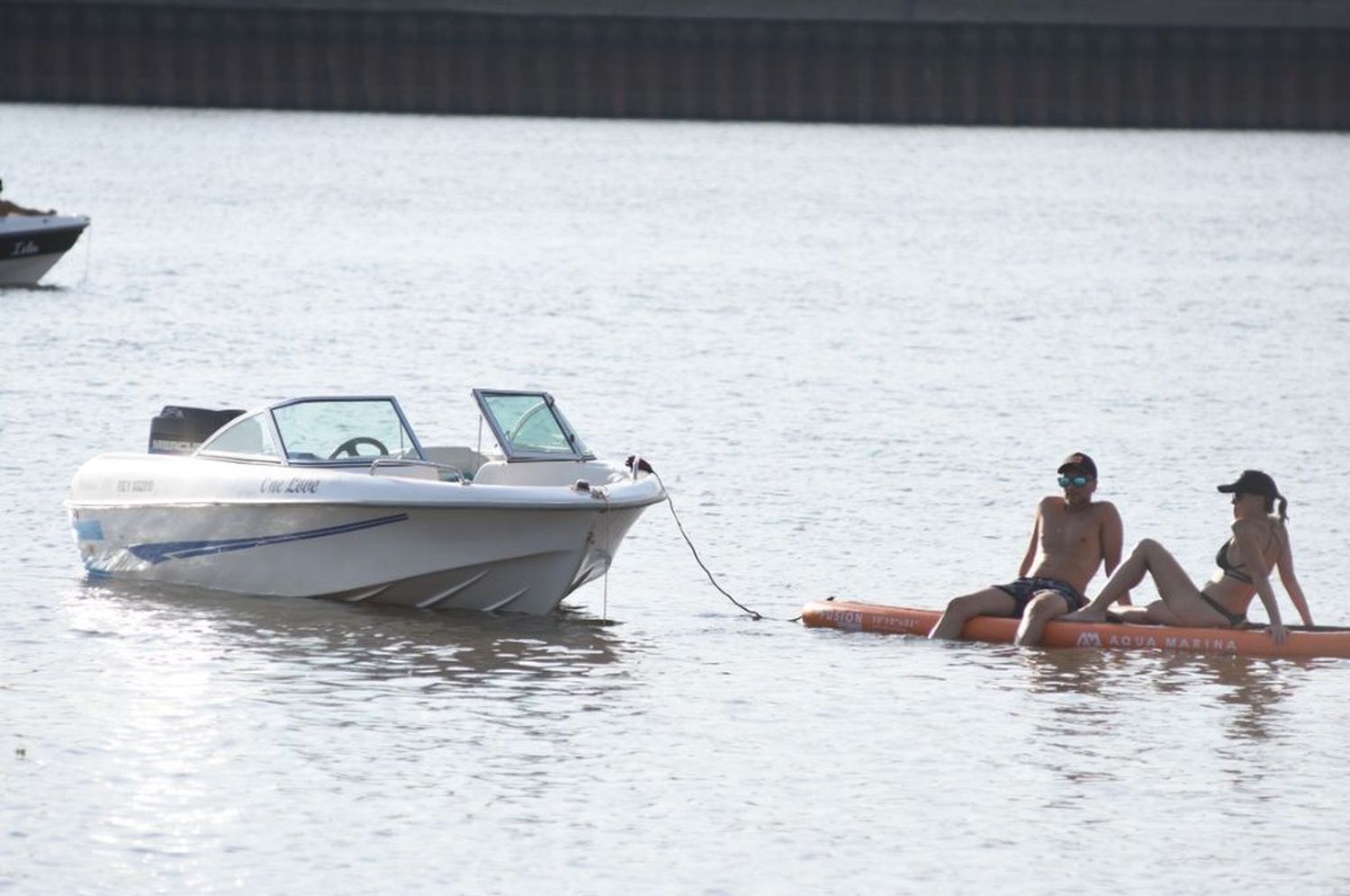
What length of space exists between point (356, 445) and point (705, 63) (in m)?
96.9

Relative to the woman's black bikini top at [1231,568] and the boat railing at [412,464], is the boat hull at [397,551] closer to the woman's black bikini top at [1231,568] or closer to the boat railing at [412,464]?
the boat railing at [412,464]

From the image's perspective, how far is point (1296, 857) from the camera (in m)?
10.6

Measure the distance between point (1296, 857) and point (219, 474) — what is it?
7.71m

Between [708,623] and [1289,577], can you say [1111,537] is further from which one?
[708,623]

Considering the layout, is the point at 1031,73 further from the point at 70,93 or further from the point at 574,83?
the point at 70,93

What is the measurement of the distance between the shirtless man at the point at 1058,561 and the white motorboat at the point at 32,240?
97.8ft

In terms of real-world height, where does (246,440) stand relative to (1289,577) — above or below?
above

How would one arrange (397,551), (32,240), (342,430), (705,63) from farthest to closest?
(705,63)
(32,240)
(342,430)
(397,551)

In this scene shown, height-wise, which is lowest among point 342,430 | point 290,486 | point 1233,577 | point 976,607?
point 976,607

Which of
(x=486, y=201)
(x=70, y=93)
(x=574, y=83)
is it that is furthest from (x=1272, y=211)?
(x=70, y=93)

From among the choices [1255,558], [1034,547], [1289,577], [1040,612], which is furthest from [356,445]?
[1289,577]

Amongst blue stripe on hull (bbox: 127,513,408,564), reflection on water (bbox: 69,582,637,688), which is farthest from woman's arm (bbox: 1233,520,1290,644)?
blue stripe on hull (bbox: 127,513,408,564)

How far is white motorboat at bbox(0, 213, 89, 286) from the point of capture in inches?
1630

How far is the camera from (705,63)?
4360 inches
